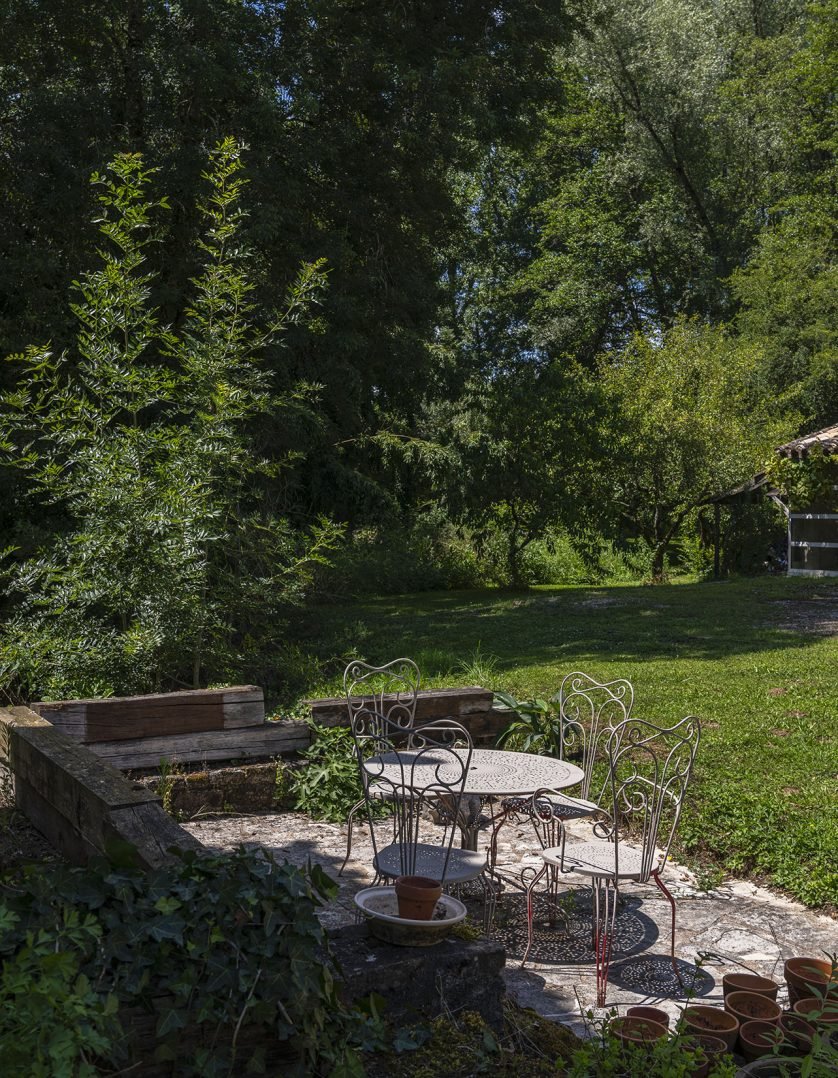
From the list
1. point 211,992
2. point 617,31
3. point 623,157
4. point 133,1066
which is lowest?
point 133,1066

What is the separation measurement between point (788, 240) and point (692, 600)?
15765mm

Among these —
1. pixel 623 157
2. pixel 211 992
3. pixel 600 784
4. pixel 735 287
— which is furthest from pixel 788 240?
pixel 211 992

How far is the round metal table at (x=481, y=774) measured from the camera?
176 inches

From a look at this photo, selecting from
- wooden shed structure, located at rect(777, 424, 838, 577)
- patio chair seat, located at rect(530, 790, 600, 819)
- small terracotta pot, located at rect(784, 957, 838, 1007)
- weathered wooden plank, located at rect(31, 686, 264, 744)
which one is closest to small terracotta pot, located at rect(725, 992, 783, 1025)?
small terracotta pot, located at rect(784, 957, 838, 1007)

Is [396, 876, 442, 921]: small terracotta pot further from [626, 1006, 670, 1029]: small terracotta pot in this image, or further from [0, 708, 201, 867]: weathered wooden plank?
[626, 1006, 670, 1029]: small terracotta pot

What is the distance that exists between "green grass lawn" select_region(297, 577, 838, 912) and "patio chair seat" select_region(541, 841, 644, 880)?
41.9 inches

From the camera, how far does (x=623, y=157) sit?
3356 centimetres

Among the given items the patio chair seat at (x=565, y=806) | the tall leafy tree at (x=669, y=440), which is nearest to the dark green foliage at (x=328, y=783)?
the patio chair seat at (x=565, y=806)

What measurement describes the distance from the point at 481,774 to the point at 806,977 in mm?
1563

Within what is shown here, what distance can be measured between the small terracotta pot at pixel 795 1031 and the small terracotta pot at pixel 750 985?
15cm

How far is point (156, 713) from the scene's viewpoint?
592 cm

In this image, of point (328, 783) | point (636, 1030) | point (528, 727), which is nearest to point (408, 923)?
point (636, 1030)

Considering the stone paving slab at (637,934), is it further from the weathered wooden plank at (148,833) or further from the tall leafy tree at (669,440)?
the tall leafy tree at (669,440)

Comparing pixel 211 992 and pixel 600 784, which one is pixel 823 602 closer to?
pixel 600 784
